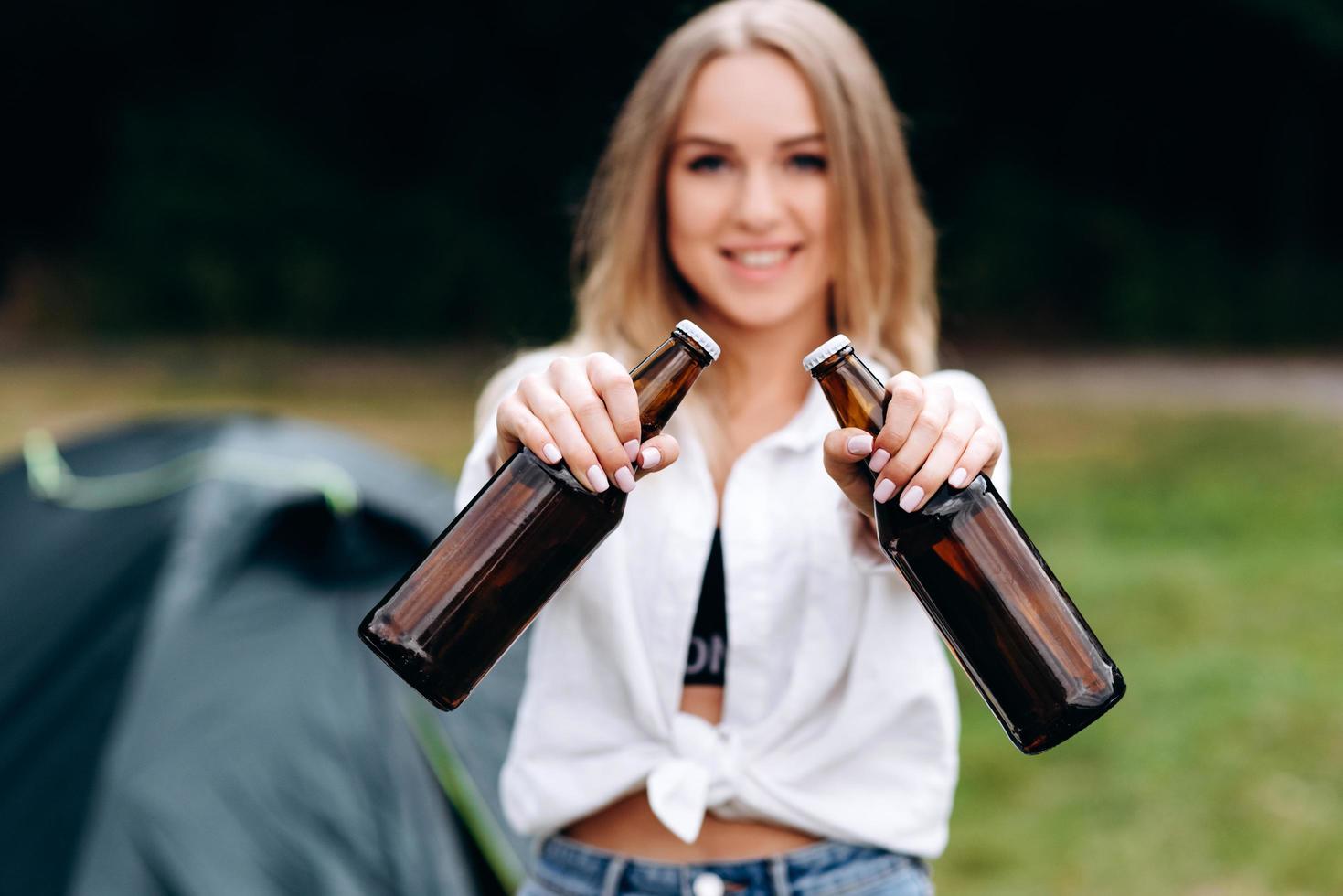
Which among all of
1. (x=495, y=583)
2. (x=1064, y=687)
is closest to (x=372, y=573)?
(x=495, y=583)

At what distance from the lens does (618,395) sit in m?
1.19

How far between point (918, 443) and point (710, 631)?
485 millimetres

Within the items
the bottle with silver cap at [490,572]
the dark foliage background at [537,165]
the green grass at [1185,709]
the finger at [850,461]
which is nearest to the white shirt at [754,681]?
the finger at [850,461]

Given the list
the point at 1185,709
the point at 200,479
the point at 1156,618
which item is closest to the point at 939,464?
the point at 200,479

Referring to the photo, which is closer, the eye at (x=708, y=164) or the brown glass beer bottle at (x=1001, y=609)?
the brown glass beer bottle at (x=1001, y=609)

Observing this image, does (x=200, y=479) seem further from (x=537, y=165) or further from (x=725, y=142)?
(x=537, y=165)

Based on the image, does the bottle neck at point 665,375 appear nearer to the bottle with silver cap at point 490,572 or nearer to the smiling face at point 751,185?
the bottle with silver cap at point 490,572

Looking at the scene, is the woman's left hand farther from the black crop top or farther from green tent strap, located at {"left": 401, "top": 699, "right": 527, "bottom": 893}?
green tent strap, located at {"left": 401, "top": 699, "right": 527, "bottom": 893}

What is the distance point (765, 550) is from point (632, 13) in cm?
887

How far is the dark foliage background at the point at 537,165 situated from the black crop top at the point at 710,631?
8.49 m

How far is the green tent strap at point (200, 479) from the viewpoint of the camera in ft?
9.35

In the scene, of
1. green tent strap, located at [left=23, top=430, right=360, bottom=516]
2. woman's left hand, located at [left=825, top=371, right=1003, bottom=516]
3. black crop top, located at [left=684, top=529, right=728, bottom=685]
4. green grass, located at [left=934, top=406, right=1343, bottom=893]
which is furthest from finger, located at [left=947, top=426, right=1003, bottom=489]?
green grass, located at [left=934, top=406, right=1343, bottom=893]

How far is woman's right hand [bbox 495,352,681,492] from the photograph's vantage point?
119 centimetres

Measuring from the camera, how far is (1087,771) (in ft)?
12.6
